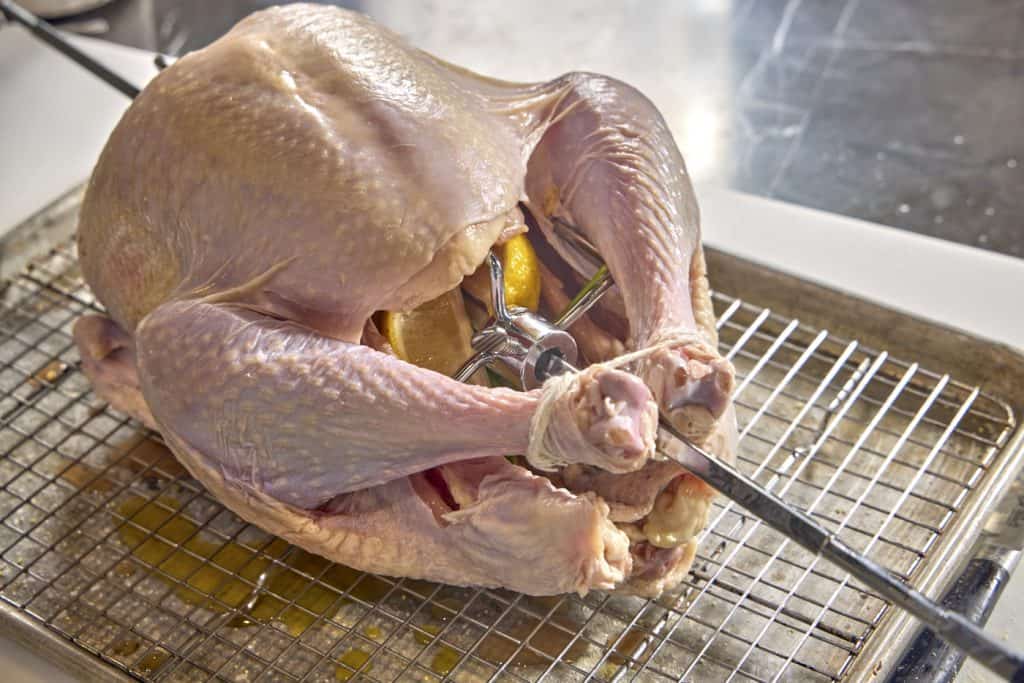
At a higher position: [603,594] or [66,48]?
[66,48]

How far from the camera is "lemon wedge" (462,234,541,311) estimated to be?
73.5 inches

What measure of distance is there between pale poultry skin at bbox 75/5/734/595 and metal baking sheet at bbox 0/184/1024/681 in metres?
0.13

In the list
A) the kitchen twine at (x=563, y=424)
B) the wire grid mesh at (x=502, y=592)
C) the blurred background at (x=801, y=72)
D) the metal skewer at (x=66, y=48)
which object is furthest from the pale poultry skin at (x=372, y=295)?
the blurred background at (x=801, y=72)

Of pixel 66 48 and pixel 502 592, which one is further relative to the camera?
pixel 66 48

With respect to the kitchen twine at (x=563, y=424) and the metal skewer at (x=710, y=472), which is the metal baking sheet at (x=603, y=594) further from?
the kitchen twine at (x=563, y=424)

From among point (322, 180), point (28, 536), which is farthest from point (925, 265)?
point (28, 536)

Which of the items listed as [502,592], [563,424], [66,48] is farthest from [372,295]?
[66,48]

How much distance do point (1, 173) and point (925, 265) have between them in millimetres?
2138

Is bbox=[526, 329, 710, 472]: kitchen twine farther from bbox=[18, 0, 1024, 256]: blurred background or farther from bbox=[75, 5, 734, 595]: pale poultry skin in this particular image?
bbox=[18, 0, 1024, 256]: blurred background

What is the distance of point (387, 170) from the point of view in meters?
1.74

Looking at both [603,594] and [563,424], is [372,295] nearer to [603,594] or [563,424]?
[563,424]

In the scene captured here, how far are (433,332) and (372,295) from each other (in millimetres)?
159

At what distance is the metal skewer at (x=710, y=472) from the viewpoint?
130 cm

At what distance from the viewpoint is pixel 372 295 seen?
1.74 m
